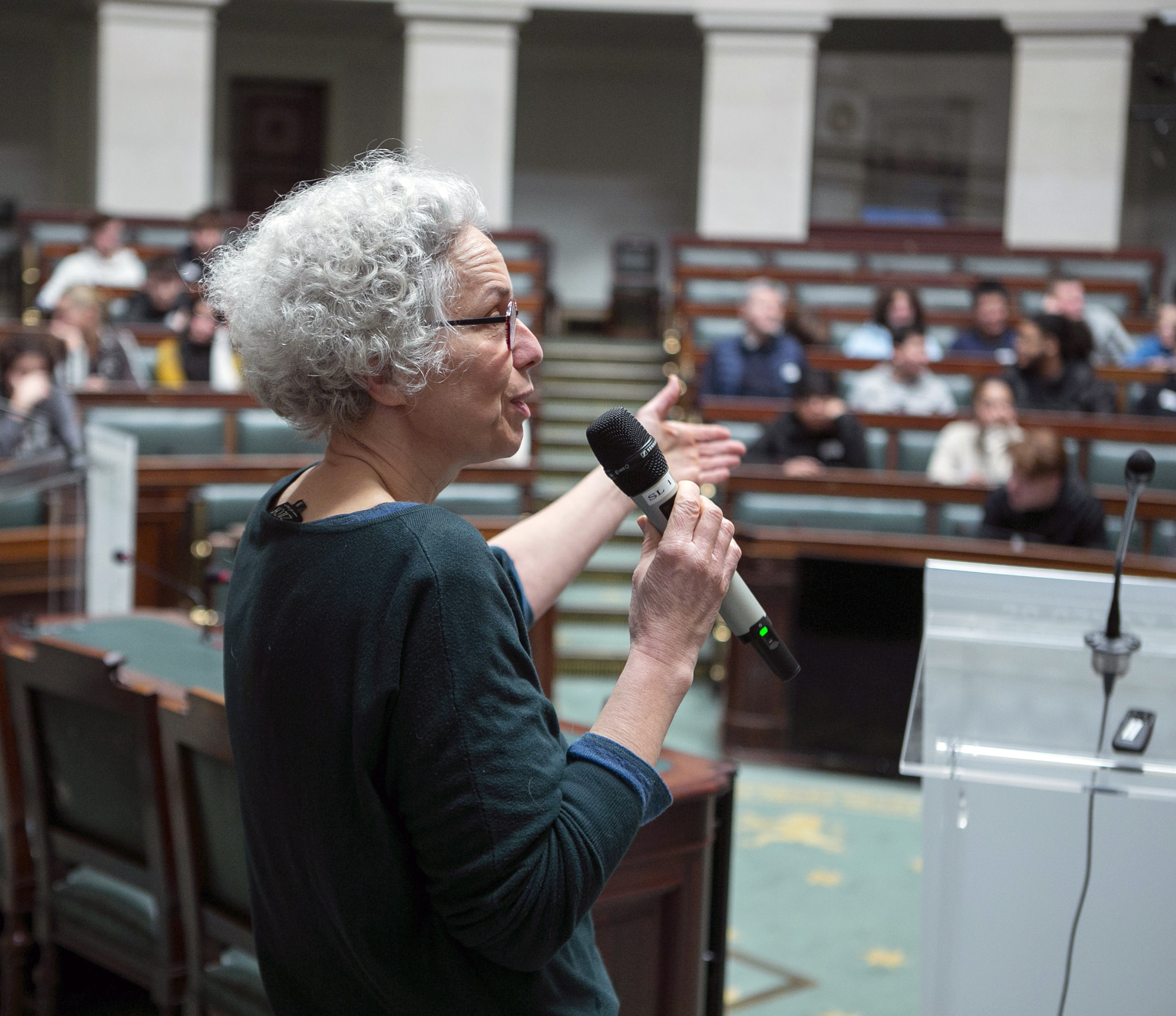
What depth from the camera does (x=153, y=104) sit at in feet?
28.8

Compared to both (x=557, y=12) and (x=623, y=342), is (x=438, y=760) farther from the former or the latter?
(x=557, y=12)

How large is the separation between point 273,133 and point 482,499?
26.2 ft

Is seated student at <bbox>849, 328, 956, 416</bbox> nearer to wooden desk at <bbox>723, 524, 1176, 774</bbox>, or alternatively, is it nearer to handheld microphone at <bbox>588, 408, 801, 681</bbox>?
wooden desk at <bbox>723, 524, 1176, 774</bbox>

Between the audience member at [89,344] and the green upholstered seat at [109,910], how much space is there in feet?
11.9

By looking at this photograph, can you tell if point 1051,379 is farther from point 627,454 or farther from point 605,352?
point 627,454

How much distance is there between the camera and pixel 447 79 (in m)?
8.96

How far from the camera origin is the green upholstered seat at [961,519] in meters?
4.25

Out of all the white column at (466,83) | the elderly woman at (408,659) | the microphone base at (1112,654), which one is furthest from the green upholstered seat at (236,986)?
the white column at (466,83)

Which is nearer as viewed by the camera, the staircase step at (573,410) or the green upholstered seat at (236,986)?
the green upholstered seat at (236,986)

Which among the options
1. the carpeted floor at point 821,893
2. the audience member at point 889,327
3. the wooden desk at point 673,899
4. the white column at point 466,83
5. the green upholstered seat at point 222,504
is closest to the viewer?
the wooden desk at point 673,899

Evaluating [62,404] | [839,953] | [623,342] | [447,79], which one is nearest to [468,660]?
[839,953]

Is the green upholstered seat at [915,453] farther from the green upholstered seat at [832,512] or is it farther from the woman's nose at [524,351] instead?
the woman's nose at [524,351]

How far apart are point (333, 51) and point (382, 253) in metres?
10.9

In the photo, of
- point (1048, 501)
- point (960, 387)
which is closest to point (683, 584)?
point (1048, 501)
